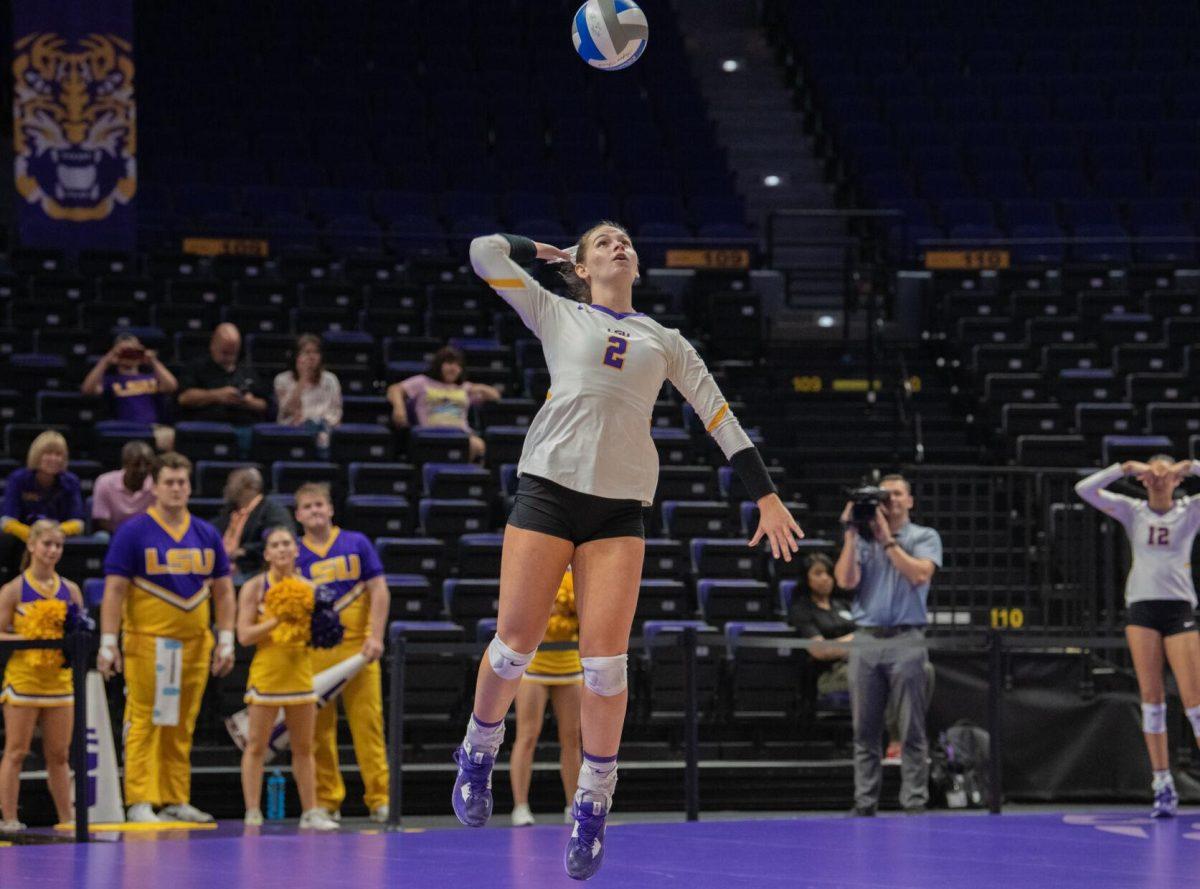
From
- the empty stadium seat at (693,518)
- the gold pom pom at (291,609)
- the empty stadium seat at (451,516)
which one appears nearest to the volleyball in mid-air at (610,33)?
the gold pom pom at (291,609)

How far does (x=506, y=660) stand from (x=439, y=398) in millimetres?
7132

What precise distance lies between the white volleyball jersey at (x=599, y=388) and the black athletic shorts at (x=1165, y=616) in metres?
4.74

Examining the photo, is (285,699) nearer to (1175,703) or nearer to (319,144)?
(1175,703)

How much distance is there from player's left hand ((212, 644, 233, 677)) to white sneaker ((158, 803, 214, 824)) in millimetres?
681

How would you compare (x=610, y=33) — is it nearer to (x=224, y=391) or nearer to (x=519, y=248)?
(x=519, y=248)

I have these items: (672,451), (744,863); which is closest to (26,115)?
(672,451)

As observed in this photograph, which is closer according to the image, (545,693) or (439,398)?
(545,693)

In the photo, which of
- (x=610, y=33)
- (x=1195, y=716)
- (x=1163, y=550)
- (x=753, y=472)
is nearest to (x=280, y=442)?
(x=1163, y=550)

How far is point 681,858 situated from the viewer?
6.47 meters

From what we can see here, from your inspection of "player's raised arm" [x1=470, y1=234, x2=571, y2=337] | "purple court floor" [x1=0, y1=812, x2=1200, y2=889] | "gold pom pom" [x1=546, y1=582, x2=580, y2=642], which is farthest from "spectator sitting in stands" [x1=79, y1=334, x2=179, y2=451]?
"player's raised arm" [x1=470, y1=234, x2=571, y2=337]

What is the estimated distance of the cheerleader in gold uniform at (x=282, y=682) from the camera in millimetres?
8484

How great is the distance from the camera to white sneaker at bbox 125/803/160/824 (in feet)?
27.3

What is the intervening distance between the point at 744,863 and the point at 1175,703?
5557mm

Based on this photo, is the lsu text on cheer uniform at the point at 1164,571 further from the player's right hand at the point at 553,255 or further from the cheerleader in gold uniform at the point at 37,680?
the cheerleader in gold uniform at the point at 37,680
